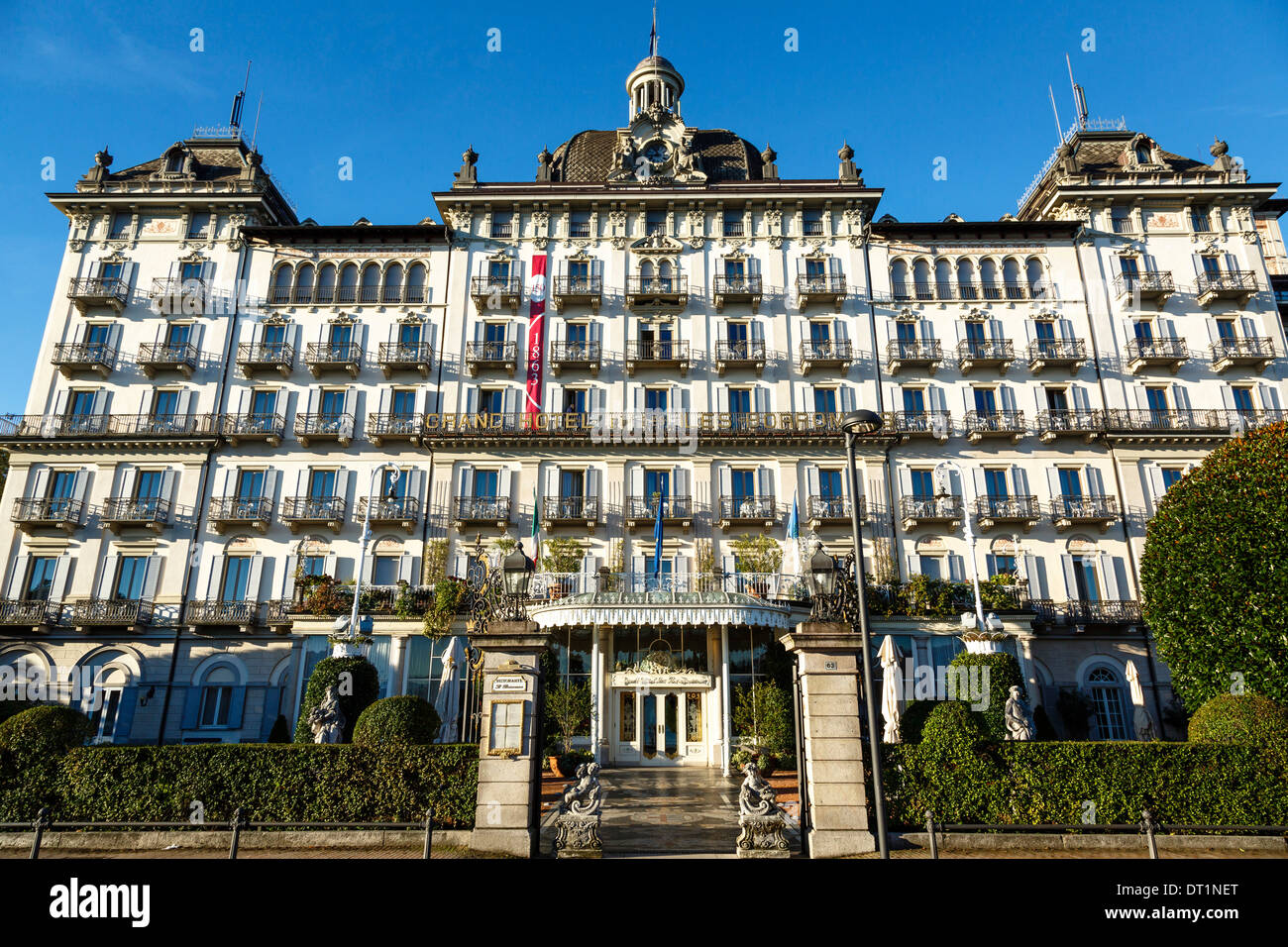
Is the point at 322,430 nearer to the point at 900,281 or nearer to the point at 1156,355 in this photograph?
the point at 900,281

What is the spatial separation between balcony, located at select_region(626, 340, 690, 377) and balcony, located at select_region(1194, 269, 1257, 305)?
84.0ft

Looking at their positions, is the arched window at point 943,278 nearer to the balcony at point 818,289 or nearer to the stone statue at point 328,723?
the balcony at point 818,289

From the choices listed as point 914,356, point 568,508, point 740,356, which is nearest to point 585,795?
point 568,508

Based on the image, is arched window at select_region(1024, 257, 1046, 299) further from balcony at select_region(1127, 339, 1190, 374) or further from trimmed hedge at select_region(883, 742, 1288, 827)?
trimmed hedge at select_region(883, 742, 1288, 827)

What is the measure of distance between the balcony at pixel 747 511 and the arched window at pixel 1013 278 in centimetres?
1681

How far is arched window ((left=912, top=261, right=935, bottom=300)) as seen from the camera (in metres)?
38.1

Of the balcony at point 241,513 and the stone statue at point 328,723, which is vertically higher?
the balcony at point 241,513

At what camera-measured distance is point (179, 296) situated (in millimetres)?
37781

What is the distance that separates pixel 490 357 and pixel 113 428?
58.9 ft

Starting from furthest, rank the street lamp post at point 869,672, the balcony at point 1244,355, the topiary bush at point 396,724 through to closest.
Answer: the balcony at point 1244,355 < the topiary bush at point 396,724 < the street lamp post at point 869,672

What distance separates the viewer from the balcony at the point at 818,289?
122 ft

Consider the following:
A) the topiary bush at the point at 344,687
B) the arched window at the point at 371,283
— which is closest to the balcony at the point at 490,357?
the arched window at the point at 371,283
